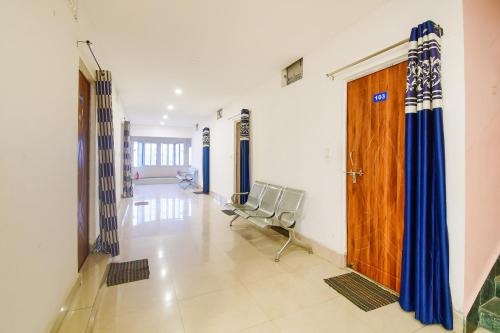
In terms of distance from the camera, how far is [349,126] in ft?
8.84

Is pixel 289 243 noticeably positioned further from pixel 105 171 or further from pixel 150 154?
pixel 150 154

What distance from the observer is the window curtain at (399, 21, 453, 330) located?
1742mm

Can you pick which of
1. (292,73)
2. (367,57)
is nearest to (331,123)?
(367,57)

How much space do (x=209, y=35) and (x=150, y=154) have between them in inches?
406

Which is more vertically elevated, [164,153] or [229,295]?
[164,153]

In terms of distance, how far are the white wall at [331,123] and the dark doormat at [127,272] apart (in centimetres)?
209

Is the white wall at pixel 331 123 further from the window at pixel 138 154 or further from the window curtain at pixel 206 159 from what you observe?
the window at pixel 138 154

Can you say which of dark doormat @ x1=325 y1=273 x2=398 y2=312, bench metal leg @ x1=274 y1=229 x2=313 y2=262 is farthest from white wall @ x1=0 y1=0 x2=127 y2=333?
dark doormat @ x1=325 y1=273 x2=398 y2=312

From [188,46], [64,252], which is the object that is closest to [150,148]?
[188,46]

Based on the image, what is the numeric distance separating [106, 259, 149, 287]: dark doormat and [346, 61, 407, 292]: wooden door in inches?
90.9

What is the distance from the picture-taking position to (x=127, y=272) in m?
2.59

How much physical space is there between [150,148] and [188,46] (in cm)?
987

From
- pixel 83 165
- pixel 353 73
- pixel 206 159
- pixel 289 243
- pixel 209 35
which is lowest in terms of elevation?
pixel 289 243

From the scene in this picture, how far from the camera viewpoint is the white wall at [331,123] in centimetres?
174
